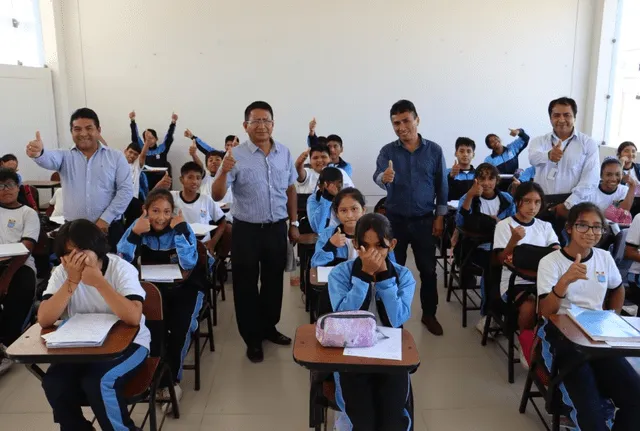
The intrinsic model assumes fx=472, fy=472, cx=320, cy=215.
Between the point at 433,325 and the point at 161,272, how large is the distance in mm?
1859

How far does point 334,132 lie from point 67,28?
12.6ft

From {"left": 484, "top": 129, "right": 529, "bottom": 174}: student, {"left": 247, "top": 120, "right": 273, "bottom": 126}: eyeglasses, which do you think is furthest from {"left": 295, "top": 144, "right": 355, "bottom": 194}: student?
{"left": 484, "top": 129, "right": 529, "bottom": 174}: student

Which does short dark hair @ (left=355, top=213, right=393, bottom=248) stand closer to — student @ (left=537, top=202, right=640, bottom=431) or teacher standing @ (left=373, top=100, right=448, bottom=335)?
student @ (left=537, top=202, right=640, bottom=431)

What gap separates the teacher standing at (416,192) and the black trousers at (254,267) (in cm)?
80

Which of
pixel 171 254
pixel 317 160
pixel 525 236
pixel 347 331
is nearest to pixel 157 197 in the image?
pixel 171 254

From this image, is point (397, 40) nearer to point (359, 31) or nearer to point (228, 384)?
point (359, 31)

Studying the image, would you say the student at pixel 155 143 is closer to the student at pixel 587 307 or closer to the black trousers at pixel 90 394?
the black trousers at pixel 90 394

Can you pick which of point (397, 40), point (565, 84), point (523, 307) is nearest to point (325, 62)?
point (397, 40)

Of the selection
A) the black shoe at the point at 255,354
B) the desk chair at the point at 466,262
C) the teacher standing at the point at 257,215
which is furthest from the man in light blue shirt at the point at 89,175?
the desk chair at the point at 466,262

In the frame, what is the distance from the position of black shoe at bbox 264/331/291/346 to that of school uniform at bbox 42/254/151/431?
1222mm

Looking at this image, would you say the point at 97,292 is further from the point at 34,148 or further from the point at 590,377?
the point at 590,377

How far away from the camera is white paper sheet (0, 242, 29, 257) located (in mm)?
2670

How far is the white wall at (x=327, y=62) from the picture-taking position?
6367 mm

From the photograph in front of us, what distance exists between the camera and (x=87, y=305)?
1894 millimetres
